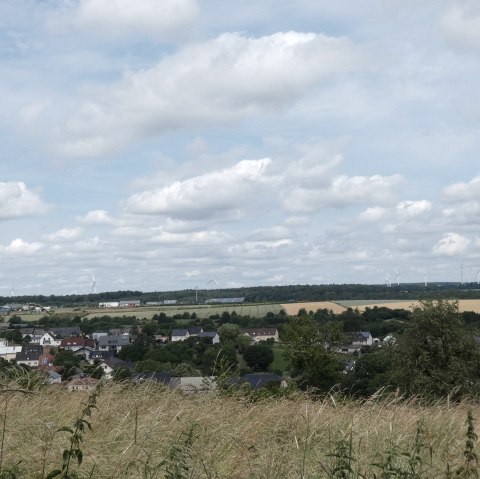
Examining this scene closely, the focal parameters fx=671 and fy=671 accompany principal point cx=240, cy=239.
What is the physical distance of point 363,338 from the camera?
7056 cm

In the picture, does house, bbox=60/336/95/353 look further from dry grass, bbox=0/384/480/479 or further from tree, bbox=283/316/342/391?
dry grass, bbox=0/384/480/479

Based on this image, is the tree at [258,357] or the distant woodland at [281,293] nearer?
the tree at [258,357]

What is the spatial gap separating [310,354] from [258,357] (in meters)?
12.6

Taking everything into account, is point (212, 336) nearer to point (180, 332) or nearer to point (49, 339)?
point (180, 332)

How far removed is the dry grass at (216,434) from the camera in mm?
5555

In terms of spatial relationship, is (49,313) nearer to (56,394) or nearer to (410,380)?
(56,394)

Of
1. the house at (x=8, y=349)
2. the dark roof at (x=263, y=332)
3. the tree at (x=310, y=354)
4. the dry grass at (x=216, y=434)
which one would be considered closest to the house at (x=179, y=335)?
the dark roof at (x=263, y=332)

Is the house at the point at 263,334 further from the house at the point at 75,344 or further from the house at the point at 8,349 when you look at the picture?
the house at the point at 8,349

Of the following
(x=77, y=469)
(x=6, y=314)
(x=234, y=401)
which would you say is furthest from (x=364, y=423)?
(x=6, y=314)

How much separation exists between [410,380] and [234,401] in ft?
53.9

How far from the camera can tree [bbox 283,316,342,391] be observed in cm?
3756

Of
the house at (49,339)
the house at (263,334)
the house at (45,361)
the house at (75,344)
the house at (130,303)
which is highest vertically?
the house at (45,361)

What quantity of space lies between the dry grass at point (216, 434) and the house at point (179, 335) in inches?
2509

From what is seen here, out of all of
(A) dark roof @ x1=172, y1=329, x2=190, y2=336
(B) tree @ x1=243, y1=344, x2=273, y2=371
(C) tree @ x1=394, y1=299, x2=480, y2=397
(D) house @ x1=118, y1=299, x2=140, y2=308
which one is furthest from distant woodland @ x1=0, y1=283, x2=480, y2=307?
(C) tree @ x1=394, y1=299, x2=480, y2=397
